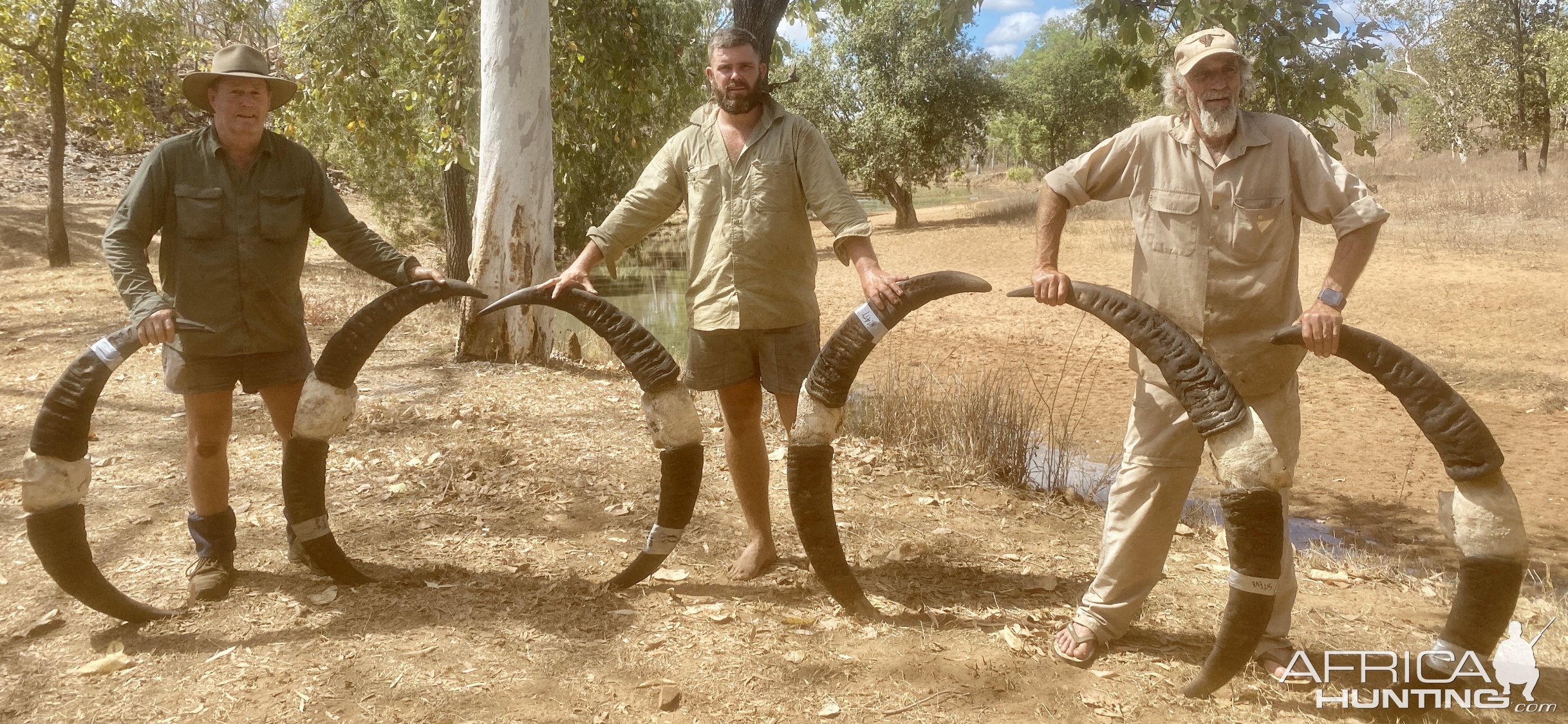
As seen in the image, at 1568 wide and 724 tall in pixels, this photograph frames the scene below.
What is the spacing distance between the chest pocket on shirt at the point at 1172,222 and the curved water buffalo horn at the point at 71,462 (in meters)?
3.21

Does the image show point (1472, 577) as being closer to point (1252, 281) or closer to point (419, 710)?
point (1252, 281)

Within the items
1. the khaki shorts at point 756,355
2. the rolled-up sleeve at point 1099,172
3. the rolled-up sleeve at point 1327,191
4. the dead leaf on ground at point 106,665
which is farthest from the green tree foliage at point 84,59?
the rolled-up sleeve at point 1327,191

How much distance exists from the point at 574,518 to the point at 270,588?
1.35 meters

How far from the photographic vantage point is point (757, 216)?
3.62 meters

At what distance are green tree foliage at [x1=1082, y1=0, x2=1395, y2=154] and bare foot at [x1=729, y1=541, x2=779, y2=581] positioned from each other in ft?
11.0

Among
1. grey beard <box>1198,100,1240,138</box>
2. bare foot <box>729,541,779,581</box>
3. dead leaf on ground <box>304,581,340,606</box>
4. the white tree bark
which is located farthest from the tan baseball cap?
the white tree bark

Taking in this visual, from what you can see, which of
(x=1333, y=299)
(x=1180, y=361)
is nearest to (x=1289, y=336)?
(x=1333, y=299)

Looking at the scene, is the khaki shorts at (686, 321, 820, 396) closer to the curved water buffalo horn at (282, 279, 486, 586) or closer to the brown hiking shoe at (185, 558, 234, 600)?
the curved water buffalo horn at (282, 279, 486, 586)

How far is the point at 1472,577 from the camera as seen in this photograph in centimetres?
290

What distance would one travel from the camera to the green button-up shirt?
11.5ft

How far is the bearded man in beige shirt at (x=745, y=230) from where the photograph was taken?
3.56 metres

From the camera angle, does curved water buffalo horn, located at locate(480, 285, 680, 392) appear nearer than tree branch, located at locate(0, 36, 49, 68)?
Yes

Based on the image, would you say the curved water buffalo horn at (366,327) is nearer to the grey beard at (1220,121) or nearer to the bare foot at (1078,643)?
the bare foot at (1078,643)

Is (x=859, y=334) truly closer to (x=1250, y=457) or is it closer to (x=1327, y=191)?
(x=1250, y=457)
